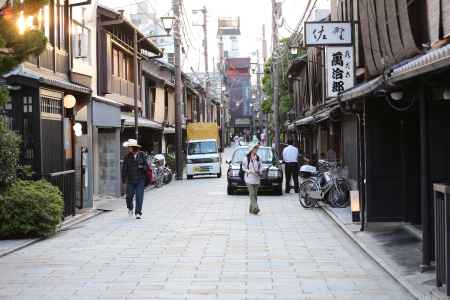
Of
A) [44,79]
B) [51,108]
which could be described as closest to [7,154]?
[44,79]

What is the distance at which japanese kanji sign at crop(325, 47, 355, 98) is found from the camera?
780 inches

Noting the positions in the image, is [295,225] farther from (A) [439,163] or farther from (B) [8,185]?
(B) [8,185]

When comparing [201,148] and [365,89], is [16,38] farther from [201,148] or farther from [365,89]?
[201,148]

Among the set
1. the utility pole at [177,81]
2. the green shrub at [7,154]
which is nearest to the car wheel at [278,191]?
the utility pole at [177,81]

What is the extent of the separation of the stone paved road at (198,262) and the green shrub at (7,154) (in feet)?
4.86

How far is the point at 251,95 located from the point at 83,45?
127 meters

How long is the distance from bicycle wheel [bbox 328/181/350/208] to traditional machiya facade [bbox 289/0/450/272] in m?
3.07

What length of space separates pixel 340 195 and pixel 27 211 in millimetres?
9030

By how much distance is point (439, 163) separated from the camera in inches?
421

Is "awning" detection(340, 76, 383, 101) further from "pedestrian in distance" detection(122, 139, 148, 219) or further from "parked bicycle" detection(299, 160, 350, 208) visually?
"pedestrian in distance" detection(122, 139, 148, 219)

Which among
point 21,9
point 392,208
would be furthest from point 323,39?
point 21,9

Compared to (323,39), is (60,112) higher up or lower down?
lower down

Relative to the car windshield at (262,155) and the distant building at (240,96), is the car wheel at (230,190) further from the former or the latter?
the distant building at (240,96)

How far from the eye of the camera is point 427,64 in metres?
7.34
